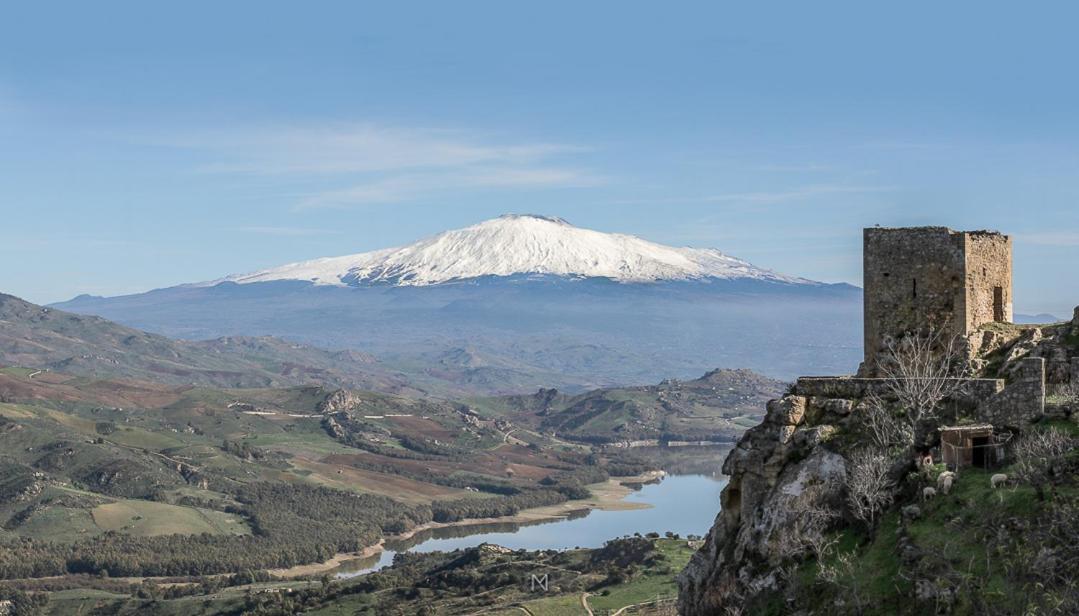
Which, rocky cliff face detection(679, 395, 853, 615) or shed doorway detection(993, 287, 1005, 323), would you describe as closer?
rocky cliff face detection(679, 395, 853, 615)

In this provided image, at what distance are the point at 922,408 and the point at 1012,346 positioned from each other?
5746mm

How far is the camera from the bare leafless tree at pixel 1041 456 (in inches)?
1177

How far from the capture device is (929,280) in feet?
136

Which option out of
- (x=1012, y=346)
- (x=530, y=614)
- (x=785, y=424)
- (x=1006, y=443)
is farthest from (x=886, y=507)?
(x=530, y=614)

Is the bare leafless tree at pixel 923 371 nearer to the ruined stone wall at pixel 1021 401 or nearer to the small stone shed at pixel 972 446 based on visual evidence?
the small stone shed at pixel 972 446

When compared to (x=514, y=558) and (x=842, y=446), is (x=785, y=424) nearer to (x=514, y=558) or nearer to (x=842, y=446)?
(x=842, y=446)

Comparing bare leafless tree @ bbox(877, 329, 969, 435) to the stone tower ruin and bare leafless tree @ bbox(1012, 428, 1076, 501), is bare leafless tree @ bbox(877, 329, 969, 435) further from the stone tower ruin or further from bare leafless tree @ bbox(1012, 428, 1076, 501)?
bare leafless tree @ bbox(1012, 428, 1076, 501)

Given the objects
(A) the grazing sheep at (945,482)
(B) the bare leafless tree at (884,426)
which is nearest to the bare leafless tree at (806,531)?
(B) the bare leafless tree at (884,426)

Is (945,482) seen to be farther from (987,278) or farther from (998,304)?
(998,304)

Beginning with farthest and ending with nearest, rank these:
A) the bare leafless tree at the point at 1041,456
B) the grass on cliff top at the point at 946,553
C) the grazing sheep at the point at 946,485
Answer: the grazing sheep at the point at 946,485 → the bare leafless tree at the point at 1041,456 → the grass on cliff top at the point at 946,553

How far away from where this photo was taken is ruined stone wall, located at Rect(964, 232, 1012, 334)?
135 ft

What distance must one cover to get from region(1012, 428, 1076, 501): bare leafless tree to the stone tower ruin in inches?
372

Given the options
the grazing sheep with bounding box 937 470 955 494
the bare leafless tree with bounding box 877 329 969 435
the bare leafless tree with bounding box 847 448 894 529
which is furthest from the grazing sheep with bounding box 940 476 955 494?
the bare leafless tree with bounding box 877 329 969 435

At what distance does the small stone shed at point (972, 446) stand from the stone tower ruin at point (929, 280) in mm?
7672
